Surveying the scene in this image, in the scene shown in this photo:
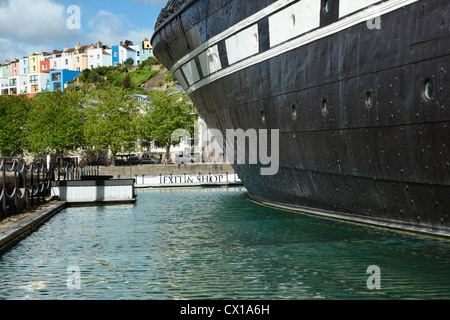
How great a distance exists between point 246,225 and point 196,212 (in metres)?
4.12

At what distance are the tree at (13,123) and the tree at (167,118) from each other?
17.4 meters

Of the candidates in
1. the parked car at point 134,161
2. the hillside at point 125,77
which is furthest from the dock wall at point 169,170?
the hillside at point 125,77

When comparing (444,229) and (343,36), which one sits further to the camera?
(343,36)

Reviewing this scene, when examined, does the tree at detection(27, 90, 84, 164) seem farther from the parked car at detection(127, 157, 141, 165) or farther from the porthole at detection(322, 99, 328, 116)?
the porthole at detection(322, 99, 328, 116)

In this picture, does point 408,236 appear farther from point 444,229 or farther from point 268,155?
point 268,155

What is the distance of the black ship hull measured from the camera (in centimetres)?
887

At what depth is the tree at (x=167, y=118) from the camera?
67.7 meters

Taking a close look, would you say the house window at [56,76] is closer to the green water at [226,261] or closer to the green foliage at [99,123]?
the green foliage at [99,123]

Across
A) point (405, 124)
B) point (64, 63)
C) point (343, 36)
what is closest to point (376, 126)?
point (405, 124)

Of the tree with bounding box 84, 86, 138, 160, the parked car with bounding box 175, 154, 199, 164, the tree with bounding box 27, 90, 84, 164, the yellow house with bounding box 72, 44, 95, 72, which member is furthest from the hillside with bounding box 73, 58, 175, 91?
the tree with bounding box 84, 86, 138, 160

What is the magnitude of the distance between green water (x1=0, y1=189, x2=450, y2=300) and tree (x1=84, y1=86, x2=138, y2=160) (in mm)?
52965

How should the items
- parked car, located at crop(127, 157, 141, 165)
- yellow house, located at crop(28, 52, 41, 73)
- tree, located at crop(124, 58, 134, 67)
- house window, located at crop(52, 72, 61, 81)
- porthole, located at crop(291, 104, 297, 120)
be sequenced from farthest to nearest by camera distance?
tree, located at crop(124, 58, 134, 67)
yellow house, located at crop(28, 52, 41, 73)
house window, located at crop(52, 72, 61, 81)
parked car, located at crop(127, 157, 141, 165)
porthole, located at crop(291, 104, 297, 120)

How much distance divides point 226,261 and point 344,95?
3.91 meters
